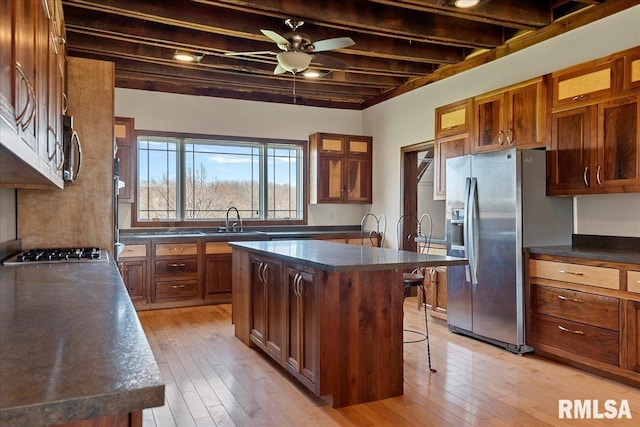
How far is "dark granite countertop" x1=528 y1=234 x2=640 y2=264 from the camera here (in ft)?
10.1

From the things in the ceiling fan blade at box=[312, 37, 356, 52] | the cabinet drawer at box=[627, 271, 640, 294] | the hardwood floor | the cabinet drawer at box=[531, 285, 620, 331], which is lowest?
the hardwood floor

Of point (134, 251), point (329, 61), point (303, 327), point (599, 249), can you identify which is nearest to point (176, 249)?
point (134, 251)

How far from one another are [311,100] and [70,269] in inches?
203

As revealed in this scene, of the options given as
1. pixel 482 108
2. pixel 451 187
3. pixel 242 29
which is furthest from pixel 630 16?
pixel 242 29

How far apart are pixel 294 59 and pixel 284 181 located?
338 cm

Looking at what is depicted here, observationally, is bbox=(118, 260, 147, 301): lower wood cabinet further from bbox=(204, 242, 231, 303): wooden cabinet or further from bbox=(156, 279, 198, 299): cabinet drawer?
bbox=(204, 242, 231, 303): wooden cabinet

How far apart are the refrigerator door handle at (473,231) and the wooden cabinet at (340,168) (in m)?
2.74

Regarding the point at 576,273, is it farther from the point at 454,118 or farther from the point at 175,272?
the point at 175,272

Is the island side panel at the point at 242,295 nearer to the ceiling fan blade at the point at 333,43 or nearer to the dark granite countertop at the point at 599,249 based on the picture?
the ceiling fan blade at the point at 333,43

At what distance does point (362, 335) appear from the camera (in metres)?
2.78

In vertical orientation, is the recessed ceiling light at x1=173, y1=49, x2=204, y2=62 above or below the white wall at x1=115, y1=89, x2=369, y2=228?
above

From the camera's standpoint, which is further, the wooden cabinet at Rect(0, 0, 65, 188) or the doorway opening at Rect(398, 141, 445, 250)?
the doorway opening at Rect(398, 141, 445, 250)

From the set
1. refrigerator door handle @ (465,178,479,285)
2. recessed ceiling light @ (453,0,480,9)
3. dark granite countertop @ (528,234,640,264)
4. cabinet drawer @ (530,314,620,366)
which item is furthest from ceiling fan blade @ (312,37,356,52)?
cabinet drawer @ (530,314,620,366)

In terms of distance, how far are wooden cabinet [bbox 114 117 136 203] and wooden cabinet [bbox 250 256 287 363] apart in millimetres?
2510
